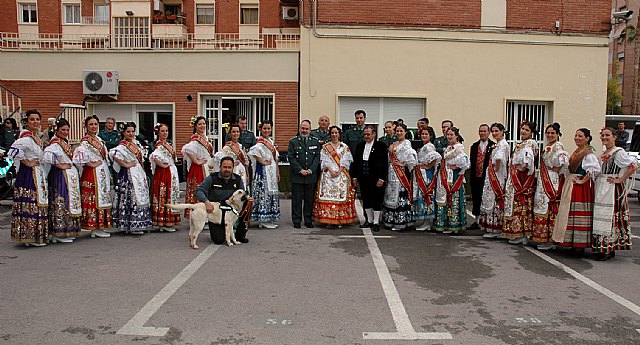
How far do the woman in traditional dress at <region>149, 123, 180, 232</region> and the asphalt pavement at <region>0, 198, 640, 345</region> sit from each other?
0.71m

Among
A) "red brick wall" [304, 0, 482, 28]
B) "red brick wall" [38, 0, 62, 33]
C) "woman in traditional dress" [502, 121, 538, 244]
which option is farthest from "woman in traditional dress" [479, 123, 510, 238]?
"red brick wall" [38, 0, 62, 33]

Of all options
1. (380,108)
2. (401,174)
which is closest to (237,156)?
(401,174)

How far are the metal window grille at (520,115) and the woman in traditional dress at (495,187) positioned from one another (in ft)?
31.4

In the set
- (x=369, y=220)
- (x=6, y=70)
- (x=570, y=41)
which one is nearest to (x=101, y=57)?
(x=6, y=70)

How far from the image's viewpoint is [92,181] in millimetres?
8414

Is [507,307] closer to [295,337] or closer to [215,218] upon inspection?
[295,337]

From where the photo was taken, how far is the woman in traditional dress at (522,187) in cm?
815

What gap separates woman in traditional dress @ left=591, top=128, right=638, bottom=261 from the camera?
7.29 metres

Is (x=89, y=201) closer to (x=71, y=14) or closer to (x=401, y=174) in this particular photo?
(x=401, y=174)

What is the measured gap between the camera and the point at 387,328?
473 centimetres

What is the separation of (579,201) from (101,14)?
32973 mm

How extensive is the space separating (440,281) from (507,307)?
1033 mm

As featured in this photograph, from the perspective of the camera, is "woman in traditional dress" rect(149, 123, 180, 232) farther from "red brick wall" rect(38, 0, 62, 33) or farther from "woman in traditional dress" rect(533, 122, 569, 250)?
"red brick wall" rect(38, 0, 62, 33)

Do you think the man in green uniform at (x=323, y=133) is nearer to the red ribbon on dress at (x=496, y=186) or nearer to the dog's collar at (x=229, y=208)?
the dog's collar at (x=229, y=208)
